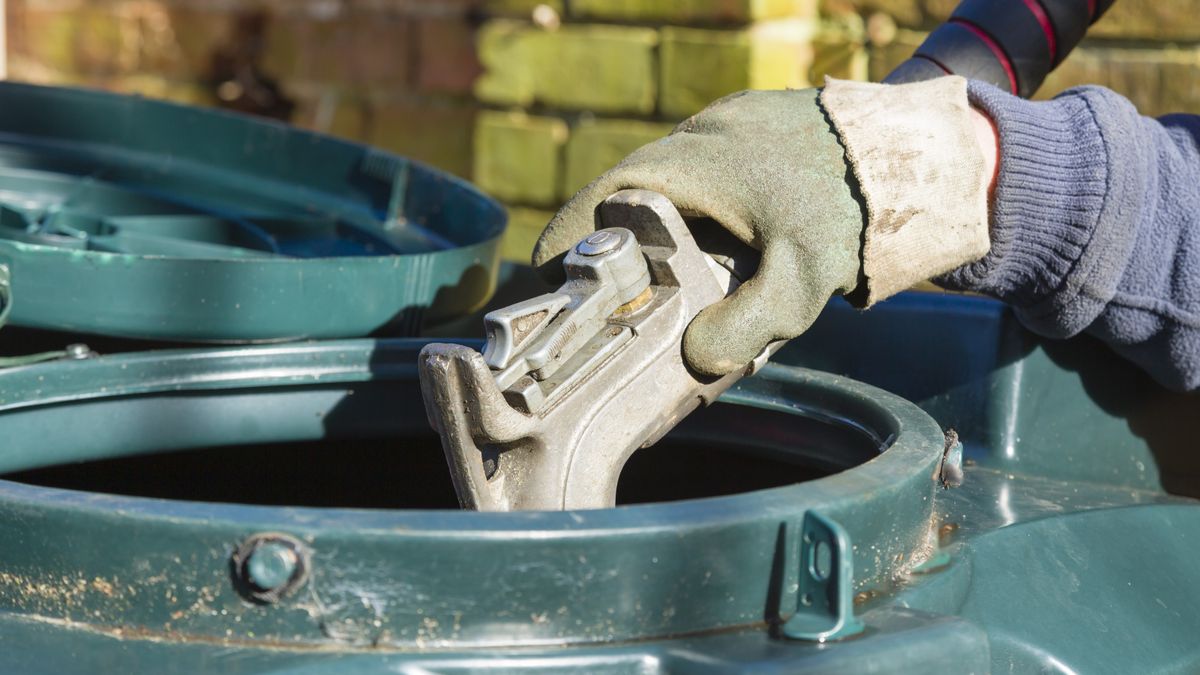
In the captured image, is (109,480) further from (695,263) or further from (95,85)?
(95,85)

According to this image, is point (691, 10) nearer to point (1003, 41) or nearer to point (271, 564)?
point (1003, 41)

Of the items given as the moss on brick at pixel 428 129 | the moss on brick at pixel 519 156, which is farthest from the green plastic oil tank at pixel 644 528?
the moss on brick at pixel 428 129

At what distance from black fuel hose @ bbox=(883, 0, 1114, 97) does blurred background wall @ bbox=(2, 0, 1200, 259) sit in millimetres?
1363

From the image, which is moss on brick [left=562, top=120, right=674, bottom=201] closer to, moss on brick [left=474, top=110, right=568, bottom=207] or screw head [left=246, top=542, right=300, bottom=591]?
moss on brick [left=474, top=110, right=568, bottom=207]

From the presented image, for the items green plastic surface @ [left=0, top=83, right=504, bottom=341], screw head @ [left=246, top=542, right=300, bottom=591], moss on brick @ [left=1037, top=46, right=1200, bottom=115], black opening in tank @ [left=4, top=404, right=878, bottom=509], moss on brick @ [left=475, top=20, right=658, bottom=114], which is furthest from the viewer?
moss on brick @ [left=475, top=20, right=658, bottom=114]

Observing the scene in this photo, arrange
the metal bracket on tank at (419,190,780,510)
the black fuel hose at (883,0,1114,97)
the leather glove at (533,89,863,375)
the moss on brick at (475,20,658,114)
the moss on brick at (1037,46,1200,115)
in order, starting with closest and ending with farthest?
the metal bracket on tank at (419,190,780,510)
the leather glove at (533,89,863,375)
the black fuel hose at (883,0,1114,97)
the moss on brick at (1037,46,1200,115)
the moss on brick at (475,20,658,114)

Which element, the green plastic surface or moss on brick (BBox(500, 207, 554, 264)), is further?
moss on brick (BBox(500, 207, 554, 264))

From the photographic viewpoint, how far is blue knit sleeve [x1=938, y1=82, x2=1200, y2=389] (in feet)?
4.28

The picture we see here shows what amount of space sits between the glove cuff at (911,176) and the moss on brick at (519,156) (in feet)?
7.19

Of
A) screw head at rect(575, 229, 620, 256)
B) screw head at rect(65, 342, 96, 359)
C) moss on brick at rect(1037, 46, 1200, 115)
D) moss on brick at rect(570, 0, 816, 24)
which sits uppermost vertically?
screw head at rect(575, 229, 620, 256)

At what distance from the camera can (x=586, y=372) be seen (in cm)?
107

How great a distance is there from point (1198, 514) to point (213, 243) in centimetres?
115

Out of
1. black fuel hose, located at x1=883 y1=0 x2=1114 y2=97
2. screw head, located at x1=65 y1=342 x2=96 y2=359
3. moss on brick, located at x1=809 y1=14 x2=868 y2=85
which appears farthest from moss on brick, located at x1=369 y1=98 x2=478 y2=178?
screw head, located at x1=65 y1=342 x2=96 y2=359

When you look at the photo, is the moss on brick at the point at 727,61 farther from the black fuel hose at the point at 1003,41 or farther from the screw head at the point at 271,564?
the screw head at the point at 271,564
